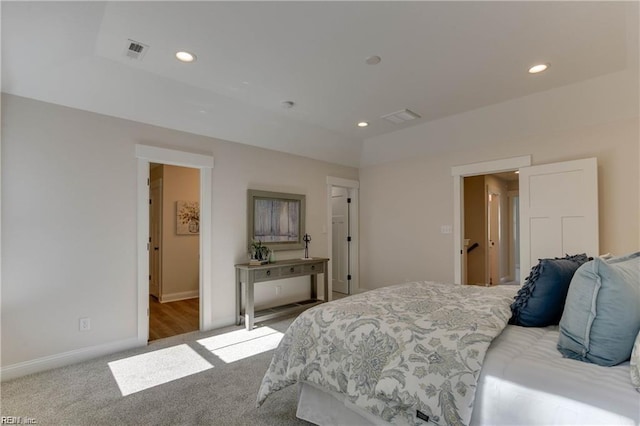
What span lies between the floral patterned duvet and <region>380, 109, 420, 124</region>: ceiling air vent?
2522 mm

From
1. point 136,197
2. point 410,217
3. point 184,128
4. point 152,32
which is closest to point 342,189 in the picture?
point 410,217

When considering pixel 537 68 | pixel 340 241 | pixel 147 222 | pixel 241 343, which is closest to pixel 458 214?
pixel 537 68

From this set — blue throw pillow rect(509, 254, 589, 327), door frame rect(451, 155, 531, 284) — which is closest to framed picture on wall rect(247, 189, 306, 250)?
door frame rect(451, 155, 531, 284)

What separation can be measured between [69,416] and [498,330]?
8.87 feet

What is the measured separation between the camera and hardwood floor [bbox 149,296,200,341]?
3822 millimetres

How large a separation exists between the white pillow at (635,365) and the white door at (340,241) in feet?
15.4

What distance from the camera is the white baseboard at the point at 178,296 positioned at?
5243 millimetres

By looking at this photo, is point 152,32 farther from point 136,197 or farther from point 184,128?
point 136,197

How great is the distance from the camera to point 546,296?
1715 mm

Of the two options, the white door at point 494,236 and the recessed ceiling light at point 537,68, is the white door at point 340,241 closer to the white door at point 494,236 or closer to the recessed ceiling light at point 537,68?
the white door at point 494,236

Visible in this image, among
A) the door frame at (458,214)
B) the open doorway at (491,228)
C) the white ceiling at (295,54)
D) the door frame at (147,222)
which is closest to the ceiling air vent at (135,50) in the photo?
the white ceiling at (295,54)

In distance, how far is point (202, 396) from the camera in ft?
7.63

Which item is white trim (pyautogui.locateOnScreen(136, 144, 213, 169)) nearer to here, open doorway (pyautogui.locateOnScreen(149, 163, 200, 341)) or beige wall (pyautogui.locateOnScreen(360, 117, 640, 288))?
open doorway (pyautogui.locateOnScreen(149, 163, 200, 341))

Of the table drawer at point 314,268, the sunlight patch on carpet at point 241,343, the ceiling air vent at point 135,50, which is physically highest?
the ceiling air vent at point 135,50
